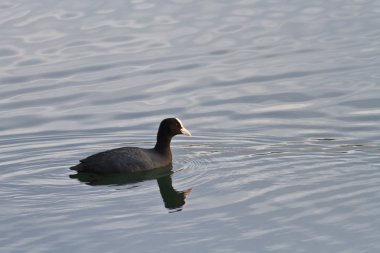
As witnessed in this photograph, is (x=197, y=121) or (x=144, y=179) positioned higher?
(x=197, y=121)

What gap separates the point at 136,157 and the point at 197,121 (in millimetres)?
2333

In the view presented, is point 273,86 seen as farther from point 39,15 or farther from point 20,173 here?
point 39,15

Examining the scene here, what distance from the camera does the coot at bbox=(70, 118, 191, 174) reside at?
15.1m

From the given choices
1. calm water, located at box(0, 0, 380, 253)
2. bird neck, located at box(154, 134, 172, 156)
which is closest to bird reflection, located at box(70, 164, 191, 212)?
calm water, located at box(0, 0, 380, 253)

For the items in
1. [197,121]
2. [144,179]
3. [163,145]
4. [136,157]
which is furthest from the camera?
[197,121]

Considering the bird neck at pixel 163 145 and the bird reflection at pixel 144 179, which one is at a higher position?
the bird neck at pixel 163 145

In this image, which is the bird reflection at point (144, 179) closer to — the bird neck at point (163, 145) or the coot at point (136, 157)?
the coot at point (136, 157)

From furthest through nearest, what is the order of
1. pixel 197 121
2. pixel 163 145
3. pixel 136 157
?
pixel 197 121, pixel 163 145, pixel 136 157

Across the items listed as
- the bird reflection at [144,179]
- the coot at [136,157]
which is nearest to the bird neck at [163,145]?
the coot at [136,157]

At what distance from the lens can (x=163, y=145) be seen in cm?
1578

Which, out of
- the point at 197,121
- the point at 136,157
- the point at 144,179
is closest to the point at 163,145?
the point at 136,157

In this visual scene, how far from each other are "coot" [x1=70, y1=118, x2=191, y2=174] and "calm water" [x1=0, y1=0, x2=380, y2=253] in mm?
229

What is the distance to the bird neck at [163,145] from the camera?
15.8m

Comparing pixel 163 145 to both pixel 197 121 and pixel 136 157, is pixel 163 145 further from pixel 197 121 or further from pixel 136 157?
pixel 197 121
